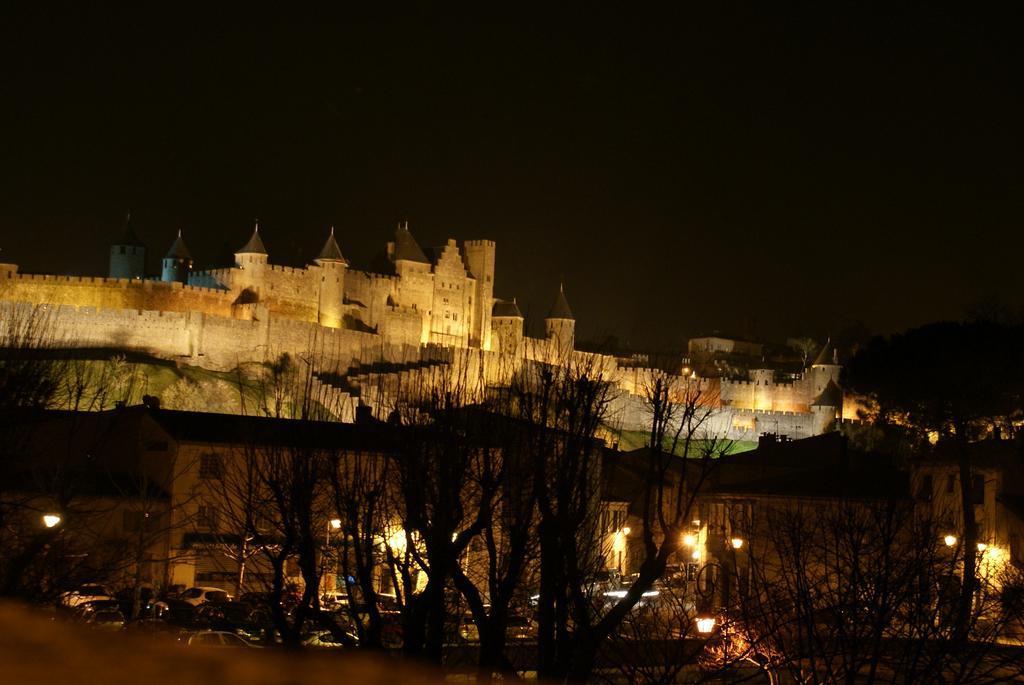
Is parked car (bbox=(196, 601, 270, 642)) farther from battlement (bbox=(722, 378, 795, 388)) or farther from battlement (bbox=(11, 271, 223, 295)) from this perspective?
battlement (bbox=(722, 378, 795, 388))

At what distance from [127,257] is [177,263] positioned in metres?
4.07

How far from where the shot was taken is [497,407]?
25672 mm

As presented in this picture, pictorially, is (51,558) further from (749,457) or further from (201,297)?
(201,297)

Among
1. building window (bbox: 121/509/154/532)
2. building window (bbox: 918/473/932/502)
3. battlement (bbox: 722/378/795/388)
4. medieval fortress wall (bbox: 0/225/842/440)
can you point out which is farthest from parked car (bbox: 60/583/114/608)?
battlement (bbox: 722/378/795/388)

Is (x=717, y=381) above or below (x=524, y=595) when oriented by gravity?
above

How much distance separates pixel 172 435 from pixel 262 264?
61.6 metres

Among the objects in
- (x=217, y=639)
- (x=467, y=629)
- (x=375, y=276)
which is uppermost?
(x=375, y=276)

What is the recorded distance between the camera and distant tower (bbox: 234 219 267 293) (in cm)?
10062

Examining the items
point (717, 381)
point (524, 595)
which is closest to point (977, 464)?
point (524, 595)

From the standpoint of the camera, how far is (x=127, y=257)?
11062 cm

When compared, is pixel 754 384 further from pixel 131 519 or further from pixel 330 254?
pixel 131 519

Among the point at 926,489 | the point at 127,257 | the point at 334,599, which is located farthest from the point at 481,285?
the point at 334,599

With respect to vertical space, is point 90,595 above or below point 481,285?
below

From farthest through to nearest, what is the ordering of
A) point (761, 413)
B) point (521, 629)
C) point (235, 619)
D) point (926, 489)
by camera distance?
point (761, 413) → point (926, 489) → point (521, 629) → point (235, 619)
